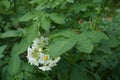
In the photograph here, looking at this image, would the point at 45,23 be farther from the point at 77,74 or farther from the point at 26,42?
the point at 77,74

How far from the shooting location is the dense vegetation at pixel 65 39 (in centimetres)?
199

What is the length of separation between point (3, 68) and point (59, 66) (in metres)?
0.37

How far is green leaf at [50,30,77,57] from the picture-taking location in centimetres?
189

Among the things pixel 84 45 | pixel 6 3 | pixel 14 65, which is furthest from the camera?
pixel 6 3

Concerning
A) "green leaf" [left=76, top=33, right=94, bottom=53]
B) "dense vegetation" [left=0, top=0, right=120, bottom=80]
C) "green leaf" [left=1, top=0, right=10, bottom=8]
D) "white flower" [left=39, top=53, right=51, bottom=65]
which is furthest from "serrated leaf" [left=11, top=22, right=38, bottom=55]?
"green leaf" [left=1, top=0, right=10, bottom=8]

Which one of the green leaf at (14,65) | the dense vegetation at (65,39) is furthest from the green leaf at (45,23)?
the green leaf at (14,65)

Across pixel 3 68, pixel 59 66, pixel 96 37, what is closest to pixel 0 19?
pixel 3 68

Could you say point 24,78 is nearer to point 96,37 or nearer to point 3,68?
point 3,68

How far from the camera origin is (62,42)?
6.34 ft

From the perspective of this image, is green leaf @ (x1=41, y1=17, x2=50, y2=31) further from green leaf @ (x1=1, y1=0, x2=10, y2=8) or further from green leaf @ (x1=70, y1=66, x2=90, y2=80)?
green leaf @ (x1=1, y1=0, x2=10, y2=8)

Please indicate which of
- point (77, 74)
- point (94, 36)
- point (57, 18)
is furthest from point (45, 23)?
point (77, 74)

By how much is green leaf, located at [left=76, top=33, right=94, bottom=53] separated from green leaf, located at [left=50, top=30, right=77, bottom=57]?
0.03m

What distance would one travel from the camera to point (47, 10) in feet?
7.52

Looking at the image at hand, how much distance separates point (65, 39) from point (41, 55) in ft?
0.64
